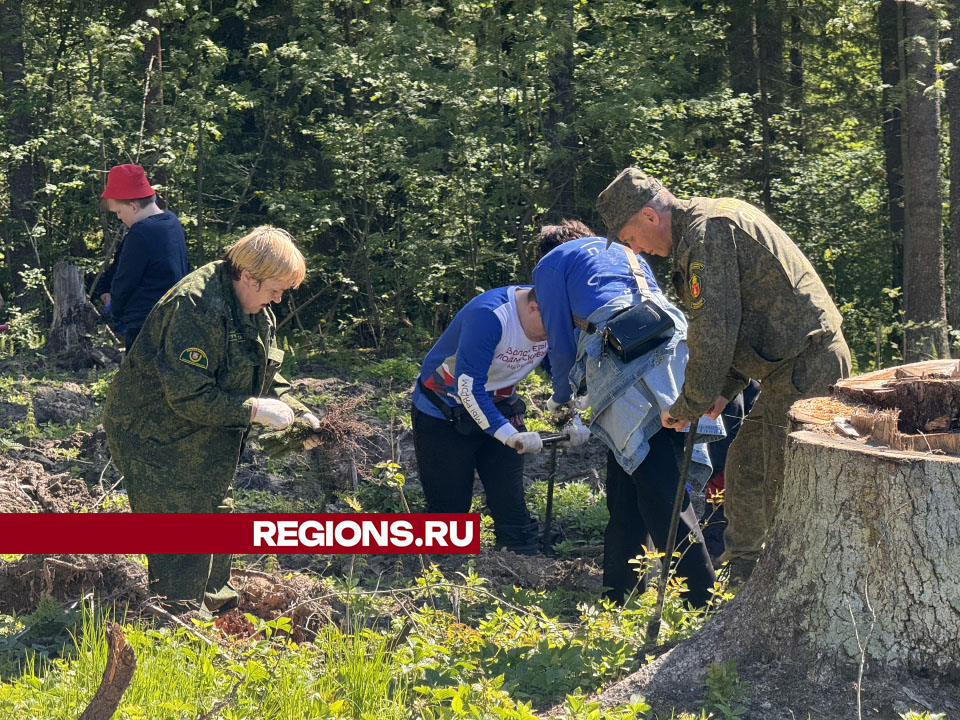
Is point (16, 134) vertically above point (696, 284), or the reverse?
point (16, 134)

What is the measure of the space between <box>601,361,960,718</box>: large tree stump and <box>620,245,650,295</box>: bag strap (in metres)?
1.45

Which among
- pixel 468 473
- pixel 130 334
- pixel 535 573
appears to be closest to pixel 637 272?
pixel 468 473

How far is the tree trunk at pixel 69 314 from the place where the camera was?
38.4 ft

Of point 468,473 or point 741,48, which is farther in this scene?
point 741,48

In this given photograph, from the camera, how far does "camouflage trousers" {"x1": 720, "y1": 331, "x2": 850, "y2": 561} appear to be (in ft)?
13.5

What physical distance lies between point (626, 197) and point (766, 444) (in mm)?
1221

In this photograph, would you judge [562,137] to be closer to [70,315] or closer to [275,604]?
[70,315]

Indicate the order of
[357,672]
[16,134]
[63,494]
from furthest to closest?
1. [16,134]
2. [63,494]
3. [357,672]

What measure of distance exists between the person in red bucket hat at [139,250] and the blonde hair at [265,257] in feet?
7.35

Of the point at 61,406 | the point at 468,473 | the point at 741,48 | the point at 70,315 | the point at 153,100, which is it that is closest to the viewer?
the point at 468,473

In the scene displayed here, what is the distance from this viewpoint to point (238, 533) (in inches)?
186

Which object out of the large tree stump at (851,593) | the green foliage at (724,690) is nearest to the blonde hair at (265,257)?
the large tree stump at (851,593)

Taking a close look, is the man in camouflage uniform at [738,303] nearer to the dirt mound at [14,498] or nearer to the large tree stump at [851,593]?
the large tree stump at [851,593]

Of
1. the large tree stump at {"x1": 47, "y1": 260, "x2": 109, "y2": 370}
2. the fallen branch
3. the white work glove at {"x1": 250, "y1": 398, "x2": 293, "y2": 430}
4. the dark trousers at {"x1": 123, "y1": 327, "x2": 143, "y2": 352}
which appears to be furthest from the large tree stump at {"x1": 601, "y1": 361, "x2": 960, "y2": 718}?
the large tree stump at {"x1": 47, "y1": 260, "x2": 109, "y2": 370}
